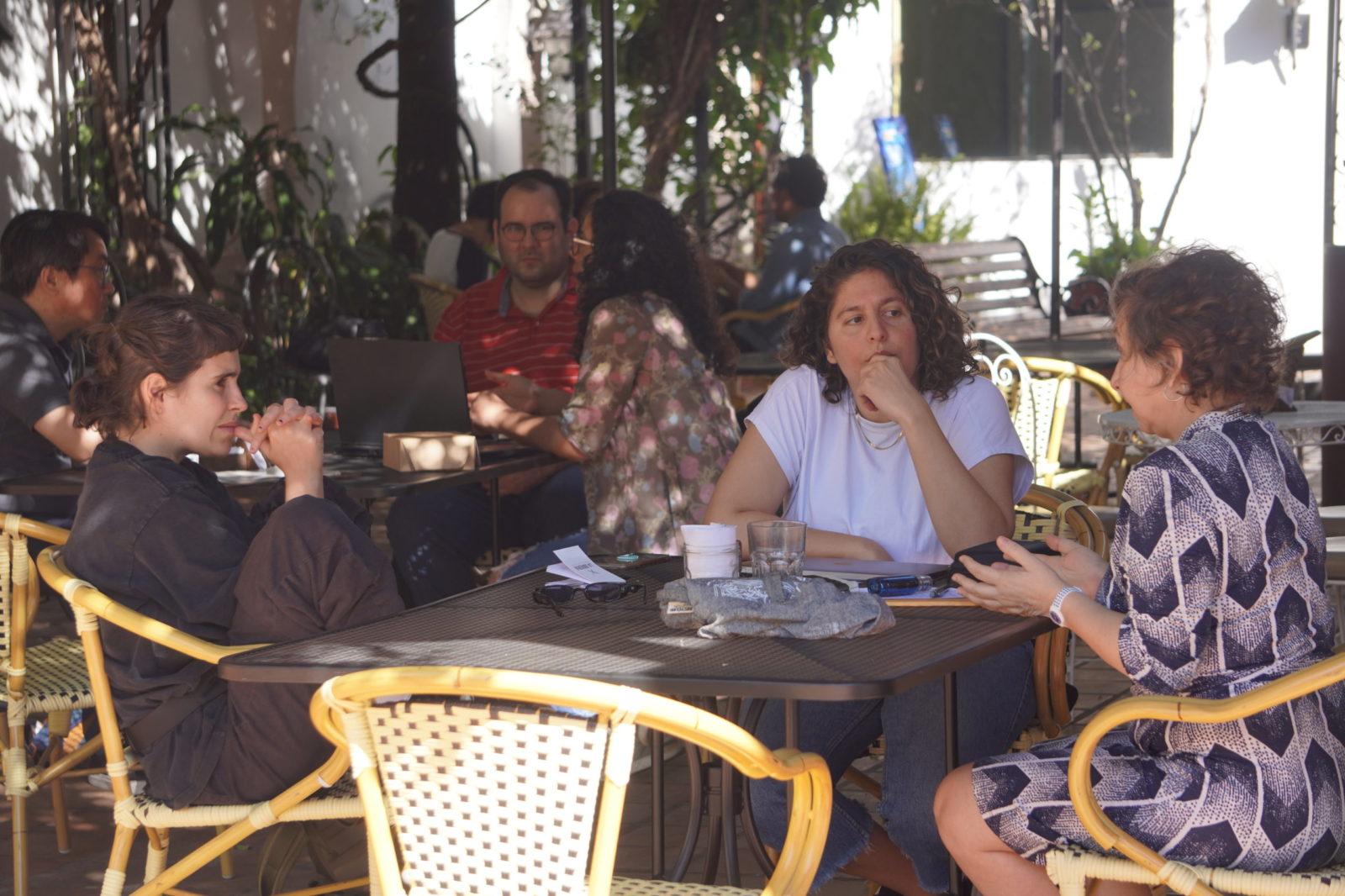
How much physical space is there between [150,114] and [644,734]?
6250mm

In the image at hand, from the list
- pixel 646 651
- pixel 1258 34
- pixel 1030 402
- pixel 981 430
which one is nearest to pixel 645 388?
pixel 981 430

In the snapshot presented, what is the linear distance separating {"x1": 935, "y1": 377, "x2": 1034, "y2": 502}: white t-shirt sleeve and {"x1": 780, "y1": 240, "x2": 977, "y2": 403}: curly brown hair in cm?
3

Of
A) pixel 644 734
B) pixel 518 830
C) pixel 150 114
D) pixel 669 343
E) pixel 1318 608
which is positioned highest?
pixel 150 114

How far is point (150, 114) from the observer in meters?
8.73

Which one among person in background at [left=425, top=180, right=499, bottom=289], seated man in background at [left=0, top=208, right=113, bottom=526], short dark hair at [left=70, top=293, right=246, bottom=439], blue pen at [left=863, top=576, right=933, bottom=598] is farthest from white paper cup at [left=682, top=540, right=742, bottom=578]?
person in background at [left=425, top=180, right=499, bottom=289]

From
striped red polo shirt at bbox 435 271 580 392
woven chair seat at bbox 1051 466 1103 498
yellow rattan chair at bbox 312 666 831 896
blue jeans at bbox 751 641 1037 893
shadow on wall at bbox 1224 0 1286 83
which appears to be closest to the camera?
yellow rattan chair at bbox 312 666 831 896

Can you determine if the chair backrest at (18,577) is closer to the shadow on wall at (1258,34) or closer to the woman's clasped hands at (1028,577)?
the woman's clasped hands at (1028,577)

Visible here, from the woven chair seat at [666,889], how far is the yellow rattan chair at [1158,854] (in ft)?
1.39

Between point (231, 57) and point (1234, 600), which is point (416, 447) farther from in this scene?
point (231, 57)

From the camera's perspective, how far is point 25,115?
7.81 m

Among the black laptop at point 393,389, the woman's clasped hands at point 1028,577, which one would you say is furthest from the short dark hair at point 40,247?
the woman's clasped hands at point 1028,577

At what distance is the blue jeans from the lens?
245cm

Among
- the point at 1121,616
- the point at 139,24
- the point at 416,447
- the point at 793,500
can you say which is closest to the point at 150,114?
the point at 139,24

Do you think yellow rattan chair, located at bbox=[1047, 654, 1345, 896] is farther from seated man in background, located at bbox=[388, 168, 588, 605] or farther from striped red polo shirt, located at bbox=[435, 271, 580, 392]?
striped red polo shirt, located at bbox=[435, 271, 580, 392]
